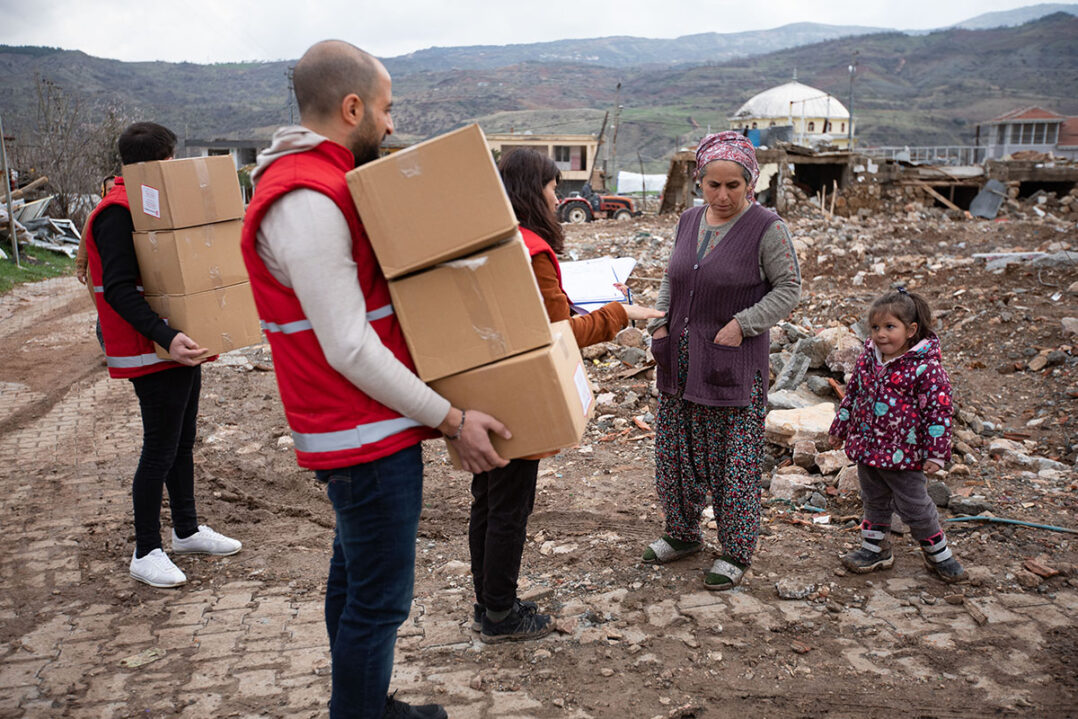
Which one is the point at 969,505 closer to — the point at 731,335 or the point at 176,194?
the point at 731,335

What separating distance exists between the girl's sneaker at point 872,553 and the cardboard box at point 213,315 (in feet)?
8.92

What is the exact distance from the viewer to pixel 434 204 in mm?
1787

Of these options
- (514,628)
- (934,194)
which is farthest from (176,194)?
(934,194)

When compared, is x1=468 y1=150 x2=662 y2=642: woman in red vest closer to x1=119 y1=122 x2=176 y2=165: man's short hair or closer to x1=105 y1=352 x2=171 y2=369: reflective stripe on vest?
x1=105 y1=352 x2=171 y2=369: reflective stripe on vest

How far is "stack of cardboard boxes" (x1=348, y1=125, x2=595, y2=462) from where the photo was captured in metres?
1.77

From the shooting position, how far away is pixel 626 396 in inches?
254

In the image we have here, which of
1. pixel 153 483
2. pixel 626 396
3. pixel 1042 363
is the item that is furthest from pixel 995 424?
pixel 153 483

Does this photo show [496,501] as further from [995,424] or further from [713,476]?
[995,424]

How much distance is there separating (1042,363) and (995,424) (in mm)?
1377

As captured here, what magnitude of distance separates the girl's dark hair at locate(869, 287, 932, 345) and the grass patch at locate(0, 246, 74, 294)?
1391cm

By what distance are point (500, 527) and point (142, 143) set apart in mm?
2118

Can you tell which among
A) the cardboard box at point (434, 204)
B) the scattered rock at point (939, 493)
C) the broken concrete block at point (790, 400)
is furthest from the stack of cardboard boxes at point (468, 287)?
the broken concrete block at point (790, 400)

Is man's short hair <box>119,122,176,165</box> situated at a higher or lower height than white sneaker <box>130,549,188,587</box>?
higher

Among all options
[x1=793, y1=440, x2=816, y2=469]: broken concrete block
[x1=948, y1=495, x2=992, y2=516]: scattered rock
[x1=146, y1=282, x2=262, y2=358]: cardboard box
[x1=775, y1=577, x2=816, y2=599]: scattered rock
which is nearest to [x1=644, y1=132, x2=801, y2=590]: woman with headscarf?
[x1=775, y1=577, x2=816, y2=599]: scattered rock
